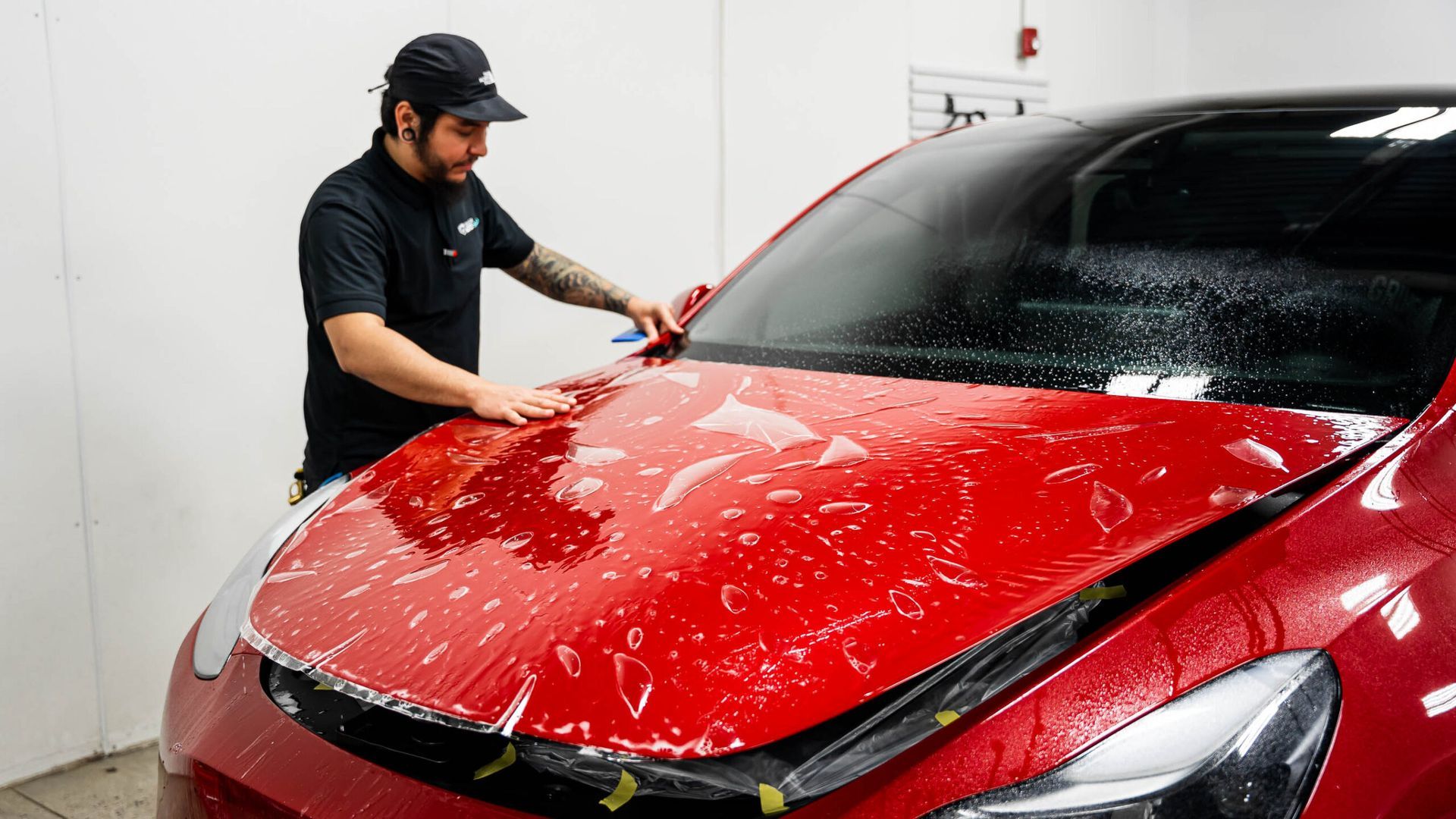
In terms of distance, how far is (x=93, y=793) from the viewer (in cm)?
240

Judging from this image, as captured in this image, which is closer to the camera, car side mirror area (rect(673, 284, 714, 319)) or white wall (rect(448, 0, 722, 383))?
car side mirror area (rect(673, 284, 714, 319))

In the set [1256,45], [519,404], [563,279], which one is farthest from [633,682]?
[1256,45]

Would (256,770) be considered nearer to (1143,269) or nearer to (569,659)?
(569,659)

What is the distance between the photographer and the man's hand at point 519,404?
1.57m

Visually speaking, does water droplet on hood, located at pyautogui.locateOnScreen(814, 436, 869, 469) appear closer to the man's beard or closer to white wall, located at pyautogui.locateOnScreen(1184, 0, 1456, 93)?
the man's beard

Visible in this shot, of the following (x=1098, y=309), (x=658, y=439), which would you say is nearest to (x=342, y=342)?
(x=658, y=439)

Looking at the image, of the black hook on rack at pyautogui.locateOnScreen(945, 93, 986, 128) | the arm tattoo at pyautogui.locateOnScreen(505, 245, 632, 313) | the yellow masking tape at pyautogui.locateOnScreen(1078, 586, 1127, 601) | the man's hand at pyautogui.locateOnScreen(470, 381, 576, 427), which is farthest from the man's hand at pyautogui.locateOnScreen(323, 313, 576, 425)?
the black hook on rack at pyautogui.locateOnScreen(945, 93, 986, 128)

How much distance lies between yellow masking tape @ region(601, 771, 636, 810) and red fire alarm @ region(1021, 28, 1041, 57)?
4.68m

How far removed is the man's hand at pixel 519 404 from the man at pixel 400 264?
258mm

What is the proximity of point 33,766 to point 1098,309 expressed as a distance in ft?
7.87

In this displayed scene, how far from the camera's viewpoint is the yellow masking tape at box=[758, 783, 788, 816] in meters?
0.82

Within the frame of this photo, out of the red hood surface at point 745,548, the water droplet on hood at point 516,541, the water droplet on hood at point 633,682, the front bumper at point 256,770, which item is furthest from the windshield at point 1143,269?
the front bumper at point 256,770

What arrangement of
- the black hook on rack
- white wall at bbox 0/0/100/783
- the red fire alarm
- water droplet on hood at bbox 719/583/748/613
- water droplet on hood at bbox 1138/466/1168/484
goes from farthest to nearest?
the red fire alarm
the black hook on rack
white wall at bbox 0/0/100/783
water droplet on hood at bbox 1138/466/1168/484
water droplet on hood at bbox 719/583/748/613

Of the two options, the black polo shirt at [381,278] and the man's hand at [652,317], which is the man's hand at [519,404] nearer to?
the man's hand at [652,317]
